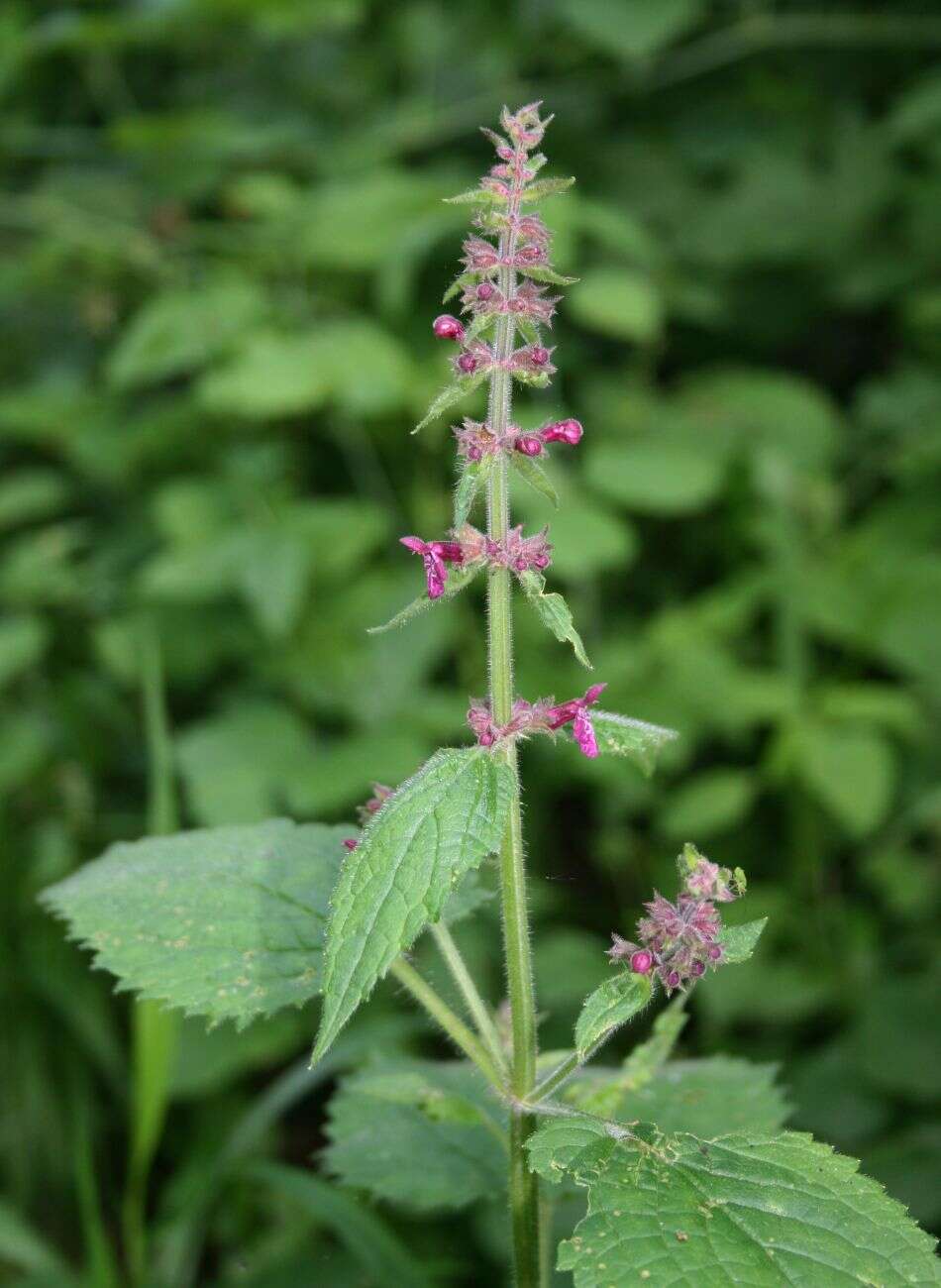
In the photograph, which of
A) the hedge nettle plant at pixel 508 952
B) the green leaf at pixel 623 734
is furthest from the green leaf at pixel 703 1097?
the green leaf at pixel 623 734

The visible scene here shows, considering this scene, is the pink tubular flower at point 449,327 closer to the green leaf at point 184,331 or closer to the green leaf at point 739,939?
the green leaf at point 739,939

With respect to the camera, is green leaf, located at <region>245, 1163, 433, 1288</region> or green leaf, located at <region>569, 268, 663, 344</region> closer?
green leaf, located at <region>245, 1163, 433, 1288</region>

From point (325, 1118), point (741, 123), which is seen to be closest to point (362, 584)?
point (325, 1118)

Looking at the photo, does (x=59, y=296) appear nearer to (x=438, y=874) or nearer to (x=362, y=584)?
(x=362, y=584)

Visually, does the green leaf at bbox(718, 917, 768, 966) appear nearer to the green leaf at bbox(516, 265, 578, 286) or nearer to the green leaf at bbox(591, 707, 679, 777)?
the green leaf at bbox(591, 707, 679, 777)

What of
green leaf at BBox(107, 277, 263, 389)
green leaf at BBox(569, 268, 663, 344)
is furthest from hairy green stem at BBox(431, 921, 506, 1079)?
green leaf at BBox(107, 277, 263, 389)

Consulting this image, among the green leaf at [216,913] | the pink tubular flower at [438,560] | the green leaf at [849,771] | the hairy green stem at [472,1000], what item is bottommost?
the hairy green stem at [472,1000]
